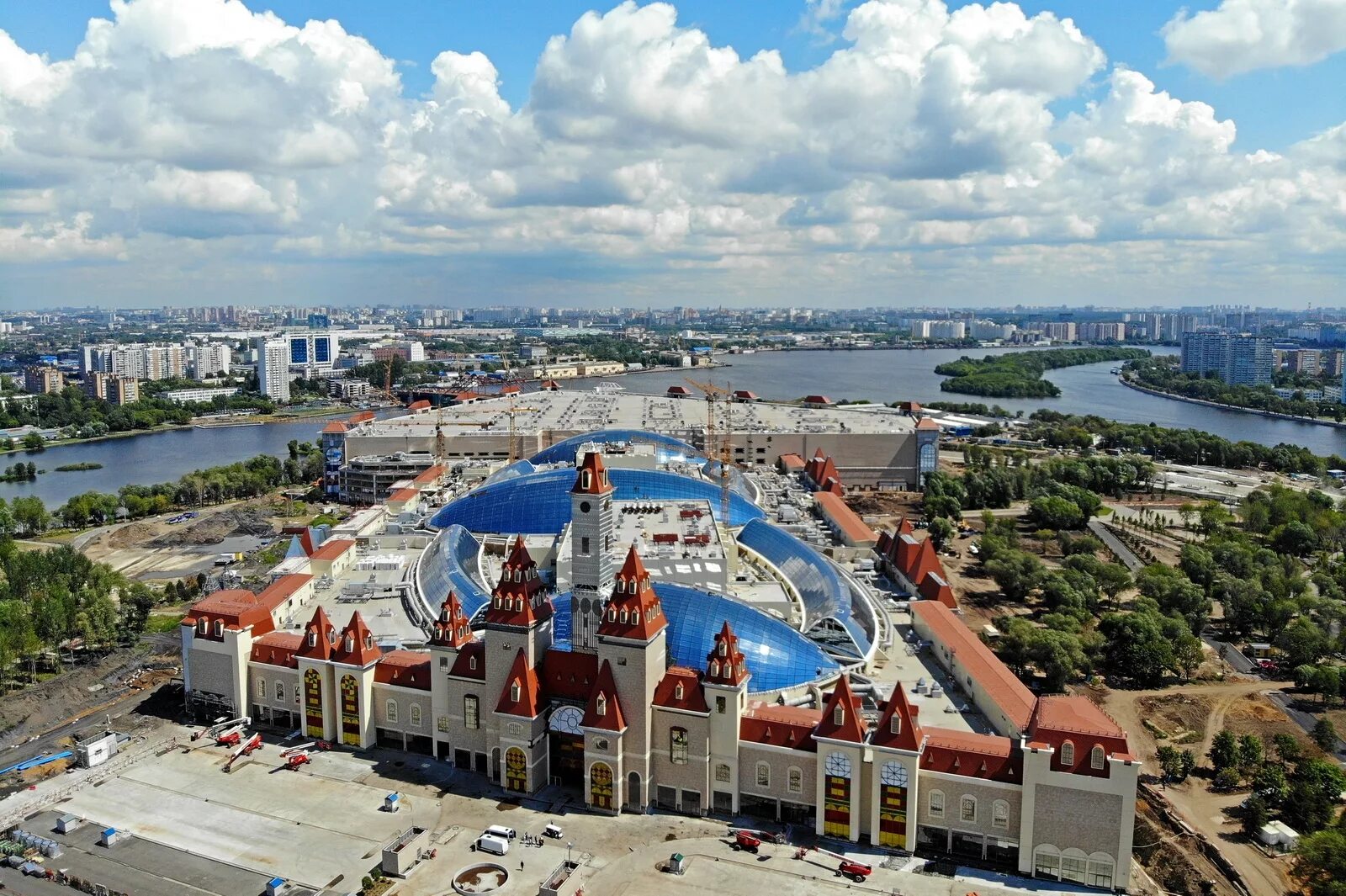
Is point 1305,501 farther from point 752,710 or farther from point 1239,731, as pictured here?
point 752,710

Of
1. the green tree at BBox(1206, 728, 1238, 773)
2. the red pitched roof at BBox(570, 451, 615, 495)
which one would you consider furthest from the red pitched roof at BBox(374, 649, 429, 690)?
the green tree at BBox(1206, 728, 1238, 773)

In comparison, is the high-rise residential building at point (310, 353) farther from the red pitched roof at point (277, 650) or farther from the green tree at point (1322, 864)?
the green tree at point (1322, 864)

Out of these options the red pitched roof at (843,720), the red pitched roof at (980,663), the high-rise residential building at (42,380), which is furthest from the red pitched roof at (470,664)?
the high-rise residential building at (42,380)

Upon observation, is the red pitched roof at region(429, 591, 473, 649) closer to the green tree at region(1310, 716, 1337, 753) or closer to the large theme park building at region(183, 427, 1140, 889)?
the large theme park building at region(183, 427, 1140, 889)

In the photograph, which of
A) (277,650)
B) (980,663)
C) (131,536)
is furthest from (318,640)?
(131,536)

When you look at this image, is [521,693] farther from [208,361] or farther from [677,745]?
[208,361]
